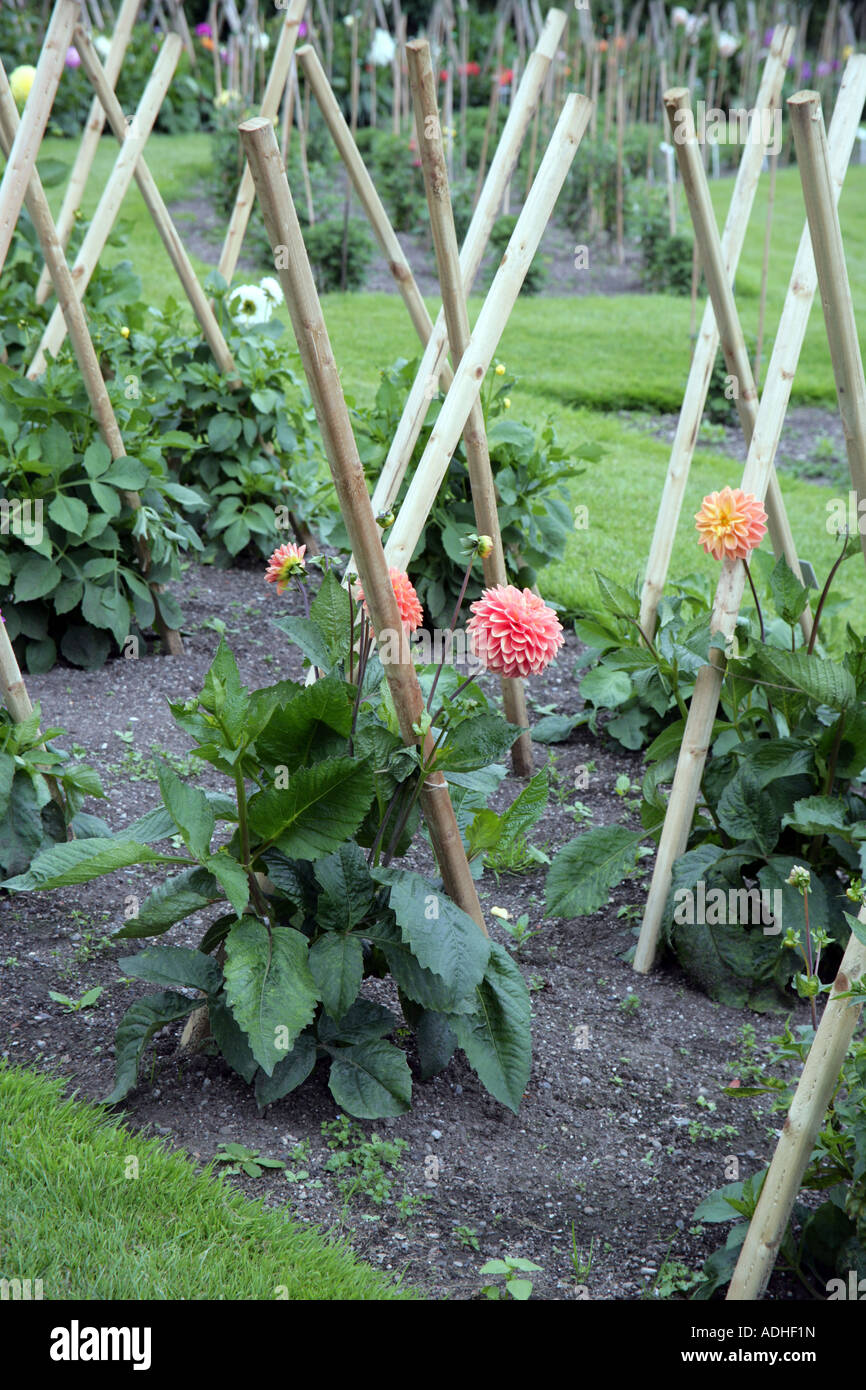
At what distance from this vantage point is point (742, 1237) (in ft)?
5.85

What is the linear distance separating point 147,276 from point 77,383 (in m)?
5.28

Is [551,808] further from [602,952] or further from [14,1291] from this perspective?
[14,1291]

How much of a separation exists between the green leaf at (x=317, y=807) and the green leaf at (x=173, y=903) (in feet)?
0.46

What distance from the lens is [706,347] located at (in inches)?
112

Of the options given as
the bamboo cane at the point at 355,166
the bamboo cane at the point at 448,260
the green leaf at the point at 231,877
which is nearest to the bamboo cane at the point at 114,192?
the bamboo cane at the point at 355,166

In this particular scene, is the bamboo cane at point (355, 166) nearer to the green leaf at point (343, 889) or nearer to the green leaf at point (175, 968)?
the green leaf at point (343, 889)

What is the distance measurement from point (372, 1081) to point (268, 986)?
33 centimetres

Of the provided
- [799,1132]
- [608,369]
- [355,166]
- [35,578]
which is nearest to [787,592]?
[799,1132]

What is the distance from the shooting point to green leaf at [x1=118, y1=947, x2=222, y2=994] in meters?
2.05

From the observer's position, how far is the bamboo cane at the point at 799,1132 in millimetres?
1604

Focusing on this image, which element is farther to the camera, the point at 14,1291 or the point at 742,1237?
the point at 742,1237
